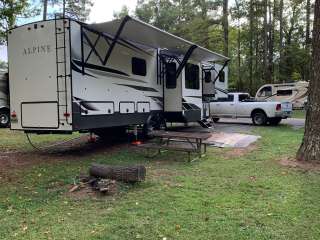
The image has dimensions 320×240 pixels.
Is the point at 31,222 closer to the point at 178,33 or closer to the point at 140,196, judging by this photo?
the point at 140,196

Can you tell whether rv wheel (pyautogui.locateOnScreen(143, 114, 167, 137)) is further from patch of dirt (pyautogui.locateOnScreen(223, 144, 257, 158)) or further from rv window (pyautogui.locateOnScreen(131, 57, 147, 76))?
patch of dirt (pyautogui.locateOnScreen(223, 144, 257, 158))

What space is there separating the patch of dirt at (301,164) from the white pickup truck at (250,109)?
9.26 metres

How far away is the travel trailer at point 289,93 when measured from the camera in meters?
26.7

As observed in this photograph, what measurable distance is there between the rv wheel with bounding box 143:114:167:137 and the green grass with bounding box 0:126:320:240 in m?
3.68

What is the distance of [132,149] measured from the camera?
408 inches

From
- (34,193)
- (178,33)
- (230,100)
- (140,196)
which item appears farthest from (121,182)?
(178,33)

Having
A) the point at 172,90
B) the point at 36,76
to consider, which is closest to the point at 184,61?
the point at 172,90

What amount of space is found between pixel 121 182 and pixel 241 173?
2.39m

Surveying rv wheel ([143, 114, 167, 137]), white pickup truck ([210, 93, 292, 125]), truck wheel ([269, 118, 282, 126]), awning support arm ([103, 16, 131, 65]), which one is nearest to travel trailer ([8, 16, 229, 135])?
awning support arm ([103, 16, 131, 65])

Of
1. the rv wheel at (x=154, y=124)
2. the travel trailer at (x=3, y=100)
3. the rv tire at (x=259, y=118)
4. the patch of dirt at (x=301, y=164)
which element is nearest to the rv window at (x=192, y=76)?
the rv wheel at (x=154, y=124)

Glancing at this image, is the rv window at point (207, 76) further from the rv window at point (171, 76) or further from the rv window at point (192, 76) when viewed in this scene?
the rv window at point (171, 76)

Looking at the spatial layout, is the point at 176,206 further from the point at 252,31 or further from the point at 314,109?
the point at 252,31

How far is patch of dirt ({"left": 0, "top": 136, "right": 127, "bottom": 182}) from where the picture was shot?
8023 millimetres

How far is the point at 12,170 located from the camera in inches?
299
